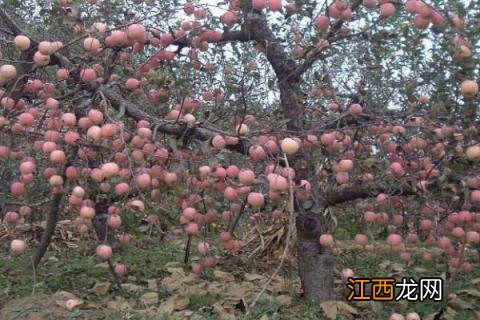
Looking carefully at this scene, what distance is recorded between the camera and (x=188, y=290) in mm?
3295

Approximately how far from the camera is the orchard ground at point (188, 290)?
298 cm

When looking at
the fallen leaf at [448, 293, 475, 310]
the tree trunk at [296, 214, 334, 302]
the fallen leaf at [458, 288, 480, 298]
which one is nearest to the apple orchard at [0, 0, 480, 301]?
the tree trunk at [296, 214, 334, 302]

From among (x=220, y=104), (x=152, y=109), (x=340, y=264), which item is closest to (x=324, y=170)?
(x=220, y=104)

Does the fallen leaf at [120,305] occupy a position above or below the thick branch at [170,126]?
below

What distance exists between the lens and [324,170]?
3207mm

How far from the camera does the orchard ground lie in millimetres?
2979

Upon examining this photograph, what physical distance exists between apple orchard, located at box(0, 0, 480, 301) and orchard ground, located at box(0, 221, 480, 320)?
222mm

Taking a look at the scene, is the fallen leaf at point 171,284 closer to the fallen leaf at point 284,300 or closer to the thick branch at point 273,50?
the fallen leaf at point 284,300

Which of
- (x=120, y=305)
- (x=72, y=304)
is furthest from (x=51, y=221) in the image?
(x=120, y=305)

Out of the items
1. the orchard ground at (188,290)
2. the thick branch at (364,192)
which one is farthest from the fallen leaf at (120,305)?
the thick branch at (364,192)

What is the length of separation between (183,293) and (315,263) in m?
0.71

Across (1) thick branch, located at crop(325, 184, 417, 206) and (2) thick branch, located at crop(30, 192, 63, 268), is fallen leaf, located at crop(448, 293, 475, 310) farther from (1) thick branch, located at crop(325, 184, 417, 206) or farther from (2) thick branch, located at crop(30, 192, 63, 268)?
(2) thick branch, located at crop(30, 192, 63, 268)

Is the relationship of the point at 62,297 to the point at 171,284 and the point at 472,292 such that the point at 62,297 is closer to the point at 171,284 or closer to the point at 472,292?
the point at 171,284

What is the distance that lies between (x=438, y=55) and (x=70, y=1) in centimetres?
165
